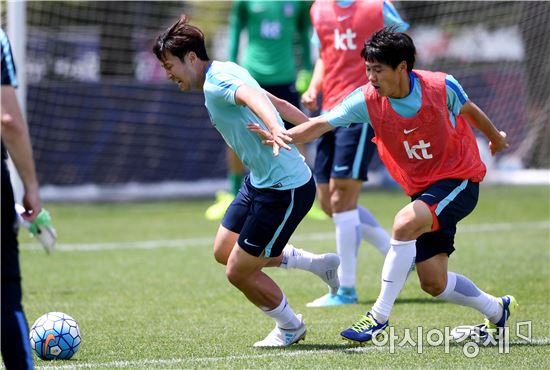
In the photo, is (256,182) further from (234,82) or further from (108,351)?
(108,351)

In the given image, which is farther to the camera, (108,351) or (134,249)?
(134,249)

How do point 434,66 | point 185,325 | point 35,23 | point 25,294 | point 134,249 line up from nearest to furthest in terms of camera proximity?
1. point 185,325
2. point 25,294
3. point 134,249
4. point 35,23
5. point 434,66

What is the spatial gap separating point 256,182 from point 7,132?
5.88ft

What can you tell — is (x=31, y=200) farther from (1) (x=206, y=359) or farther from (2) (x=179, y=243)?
(2) (x=179, y=243)

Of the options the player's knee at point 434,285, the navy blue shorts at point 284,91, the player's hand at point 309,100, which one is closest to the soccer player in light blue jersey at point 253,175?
the player's knee at point 434,285

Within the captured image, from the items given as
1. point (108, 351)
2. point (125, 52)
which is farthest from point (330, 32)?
point (125, 52)

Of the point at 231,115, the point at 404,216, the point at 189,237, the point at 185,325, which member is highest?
the point at 231,115

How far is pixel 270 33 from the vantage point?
38.1 ft

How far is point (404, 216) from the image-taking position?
5.53 m

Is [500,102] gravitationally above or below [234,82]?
below

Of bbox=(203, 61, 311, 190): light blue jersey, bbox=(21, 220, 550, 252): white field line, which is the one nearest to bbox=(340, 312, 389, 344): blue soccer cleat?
bbox=(203, 61, 311, 190): light blue jersey

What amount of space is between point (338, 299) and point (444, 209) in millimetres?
1994

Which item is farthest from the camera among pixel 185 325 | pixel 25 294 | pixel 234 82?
pixel 25 294

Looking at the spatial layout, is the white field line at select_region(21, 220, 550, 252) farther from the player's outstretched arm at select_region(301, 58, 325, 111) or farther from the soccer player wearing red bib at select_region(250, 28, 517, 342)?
the soccer player wearing red bib at select_region(250, 28, 517, 342)
